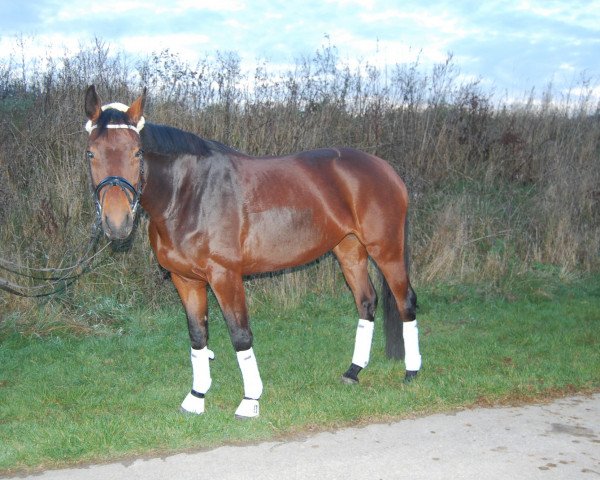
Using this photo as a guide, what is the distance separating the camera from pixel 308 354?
6047 mm

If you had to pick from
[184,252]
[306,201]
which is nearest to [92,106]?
[184,252]

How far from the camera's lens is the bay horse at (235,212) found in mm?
3926

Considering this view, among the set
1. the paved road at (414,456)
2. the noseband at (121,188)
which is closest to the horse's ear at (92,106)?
the noseband at (121,188)

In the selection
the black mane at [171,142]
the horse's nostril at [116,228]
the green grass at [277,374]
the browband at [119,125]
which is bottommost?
the green grass at [277,374]

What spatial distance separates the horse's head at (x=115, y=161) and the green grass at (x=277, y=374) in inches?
53.3

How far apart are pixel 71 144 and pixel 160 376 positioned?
3.91 metres

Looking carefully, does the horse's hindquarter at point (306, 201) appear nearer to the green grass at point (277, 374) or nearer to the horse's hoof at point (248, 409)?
the horse's hoof at point (248, 409)

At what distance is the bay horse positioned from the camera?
393 cm

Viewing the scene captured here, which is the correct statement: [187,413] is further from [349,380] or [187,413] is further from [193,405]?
[349,380]

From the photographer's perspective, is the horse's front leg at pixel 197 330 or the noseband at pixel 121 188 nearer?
the noseband at pixel 121 188

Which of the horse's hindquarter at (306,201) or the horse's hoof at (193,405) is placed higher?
the horse's hindquarter at (306,201)

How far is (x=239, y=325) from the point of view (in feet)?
14.6

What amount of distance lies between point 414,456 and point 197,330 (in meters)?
1.81

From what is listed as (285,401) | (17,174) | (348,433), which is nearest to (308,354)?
(285,401)
